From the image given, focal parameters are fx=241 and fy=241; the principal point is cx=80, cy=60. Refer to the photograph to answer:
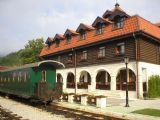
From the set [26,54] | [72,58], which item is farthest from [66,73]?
[26,54]

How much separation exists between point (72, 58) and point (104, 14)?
22.3ft

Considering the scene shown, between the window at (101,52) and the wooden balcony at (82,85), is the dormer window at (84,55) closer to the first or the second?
the window at (101,52)

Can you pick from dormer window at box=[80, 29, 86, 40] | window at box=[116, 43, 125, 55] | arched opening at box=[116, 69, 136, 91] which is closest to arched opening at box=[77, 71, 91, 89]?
dormer window at box=[80, 29, 86, 40]

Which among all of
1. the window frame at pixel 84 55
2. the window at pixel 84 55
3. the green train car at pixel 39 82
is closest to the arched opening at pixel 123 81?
the window frame at pixel 84 55

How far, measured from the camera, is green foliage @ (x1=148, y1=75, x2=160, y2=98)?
21.7m

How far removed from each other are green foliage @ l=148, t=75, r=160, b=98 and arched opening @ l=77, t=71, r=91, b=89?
27.2 feet

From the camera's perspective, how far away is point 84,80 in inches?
1184

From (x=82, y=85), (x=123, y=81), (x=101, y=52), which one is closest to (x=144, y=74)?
(x=123, y=81)

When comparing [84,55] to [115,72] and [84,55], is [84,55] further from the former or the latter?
[115,72]

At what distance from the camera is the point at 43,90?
16562mm

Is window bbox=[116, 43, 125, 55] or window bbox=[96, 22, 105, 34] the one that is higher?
window bbox=[96, 22, 105, 34]

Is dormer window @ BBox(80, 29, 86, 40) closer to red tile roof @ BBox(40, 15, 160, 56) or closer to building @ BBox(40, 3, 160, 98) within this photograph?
building @ BBox(40, 3, 160, 98)

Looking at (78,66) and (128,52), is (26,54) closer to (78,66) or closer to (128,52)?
(78,66)

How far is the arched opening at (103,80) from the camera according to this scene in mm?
25392
